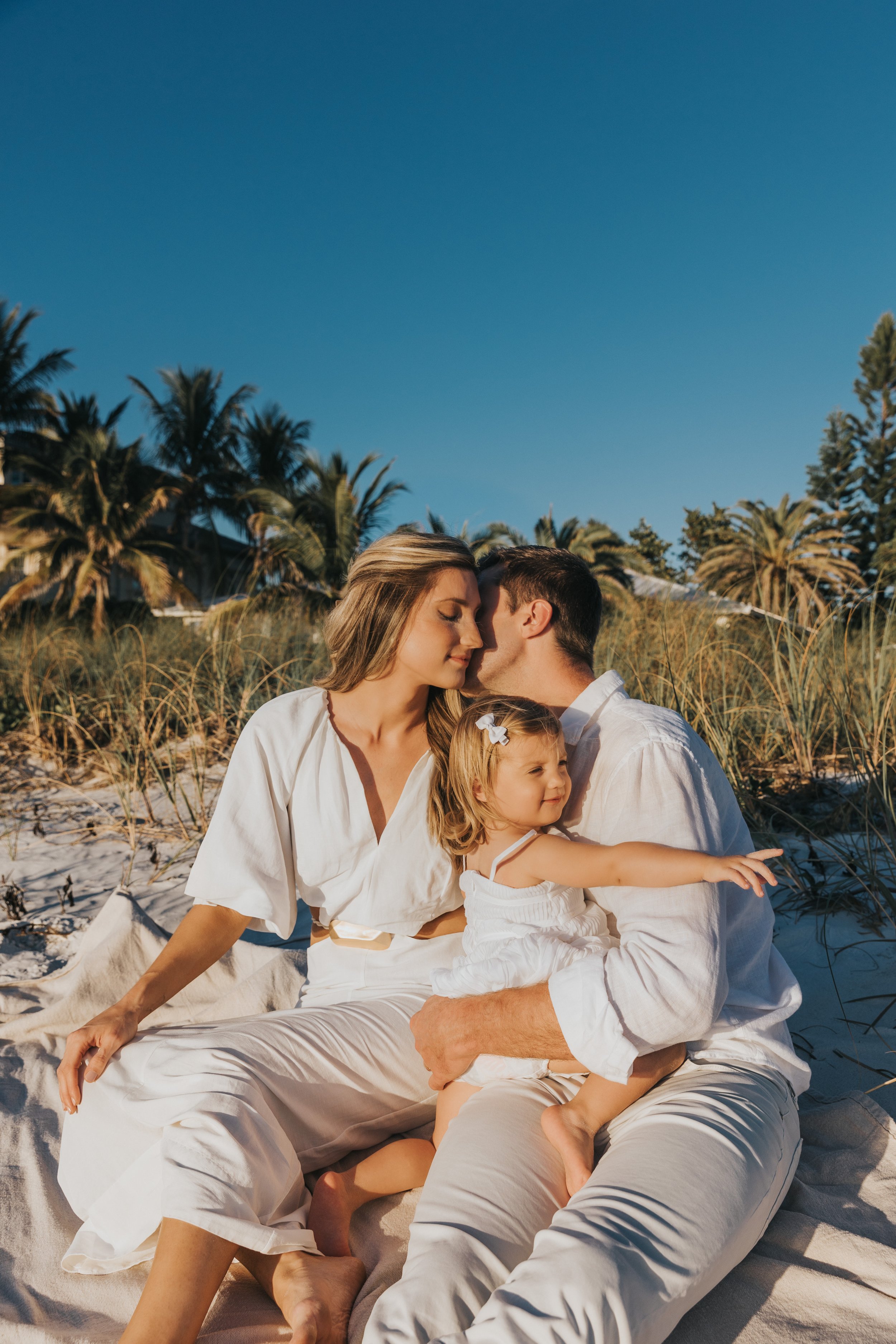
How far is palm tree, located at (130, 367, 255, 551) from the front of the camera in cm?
2772

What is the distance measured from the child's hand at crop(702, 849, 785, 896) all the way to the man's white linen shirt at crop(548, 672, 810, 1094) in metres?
0.06

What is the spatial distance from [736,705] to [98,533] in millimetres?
19659

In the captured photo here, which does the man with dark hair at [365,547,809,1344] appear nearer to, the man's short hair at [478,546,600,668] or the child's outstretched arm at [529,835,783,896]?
the child's outstretched arm at [529,835,783,896]

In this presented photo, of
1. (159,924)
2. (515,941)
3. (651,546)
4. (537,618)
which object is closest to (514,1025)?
(515,941)

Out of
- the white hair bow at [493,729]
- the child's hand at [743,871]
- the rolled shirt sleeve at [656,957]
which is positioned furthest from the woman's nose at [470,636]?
the child's hand at [743,871]

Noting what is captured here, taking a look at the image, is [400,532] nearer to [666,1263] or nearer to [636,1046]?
[636,1046]

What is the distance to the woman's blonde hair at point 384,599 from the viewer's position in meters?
2.16

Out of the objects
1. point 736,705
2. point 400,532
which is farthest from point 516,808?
point 736,705

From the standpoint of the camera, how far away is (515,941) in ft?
5.74

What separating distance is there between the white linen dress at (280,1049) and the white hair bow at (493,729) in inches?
15.1

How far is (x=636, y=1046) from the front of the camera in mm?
1483

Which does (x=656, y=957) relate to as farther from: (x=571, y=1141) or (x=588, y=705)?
(x=588, y=705)

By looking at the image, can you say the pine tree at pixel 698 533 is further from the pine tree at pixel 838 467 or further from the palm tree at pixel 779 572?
the palm tree at pixel 779 572

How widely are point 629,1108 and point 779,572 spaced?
7980mm
